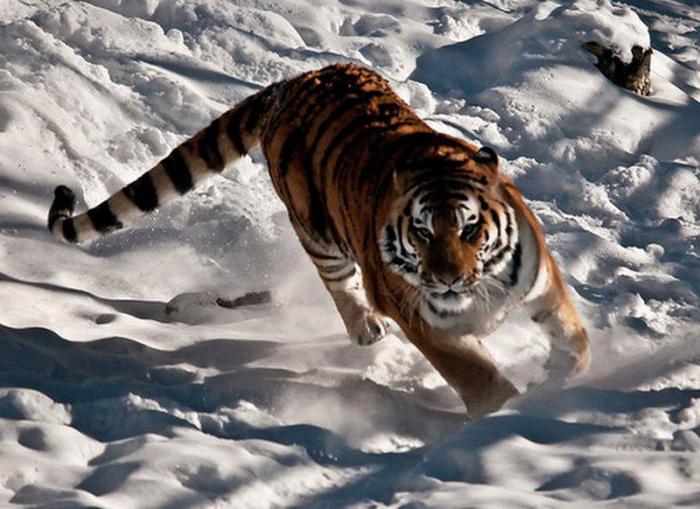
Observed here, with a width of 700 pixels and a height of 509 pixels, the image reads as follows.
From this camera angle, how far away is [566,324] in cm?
452

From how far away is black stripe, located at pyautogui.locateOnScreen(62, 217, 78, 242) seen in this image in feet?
16.8

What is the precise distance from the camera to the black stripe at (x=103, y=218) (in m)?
5.13

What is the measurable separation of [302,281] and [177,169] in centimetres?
78

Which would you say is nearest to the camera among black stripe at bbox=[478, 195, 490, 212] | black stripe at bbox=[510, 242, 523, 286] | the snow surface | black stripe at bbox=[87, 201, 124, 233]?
the snow surface

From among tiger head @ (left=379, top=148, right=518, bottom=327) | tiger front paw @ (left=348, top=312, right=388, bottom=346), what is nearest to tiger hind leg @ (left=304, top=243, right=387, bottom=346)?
tiger front paw @ (left=348, top=312, right=388, bottom=346)

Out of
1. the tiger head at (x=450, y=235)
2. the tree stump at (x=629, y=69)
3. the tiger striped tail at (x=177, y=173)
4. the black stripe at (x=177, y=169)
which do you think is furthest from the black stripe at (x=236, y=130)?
the tree stump at (x=629, y=69)

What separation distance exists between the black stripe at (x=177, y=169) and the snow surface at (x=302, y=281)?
1.51ft

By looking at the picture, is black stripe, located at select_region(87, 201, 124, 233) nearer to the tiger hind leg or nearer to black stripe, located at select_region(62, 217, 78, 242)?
black stripe, located at select_region(62, 217, 78, 242)

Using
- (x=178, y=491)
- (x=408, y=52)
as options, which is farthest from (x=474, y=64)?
(x=178, y=491)

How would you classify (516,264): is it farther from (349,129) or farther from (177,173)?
(177,173)

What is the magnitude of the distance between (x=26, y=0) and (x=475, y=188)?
12.1 feet

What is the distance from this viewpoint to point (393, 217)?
14.1ft

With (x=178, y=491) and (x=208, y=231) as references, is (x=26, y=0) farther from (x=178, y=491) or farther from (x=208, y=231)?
(x=178, y=491)

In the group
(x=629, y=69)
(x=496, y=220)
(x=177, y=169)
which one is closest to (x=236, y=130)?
(x=177, y=169)
